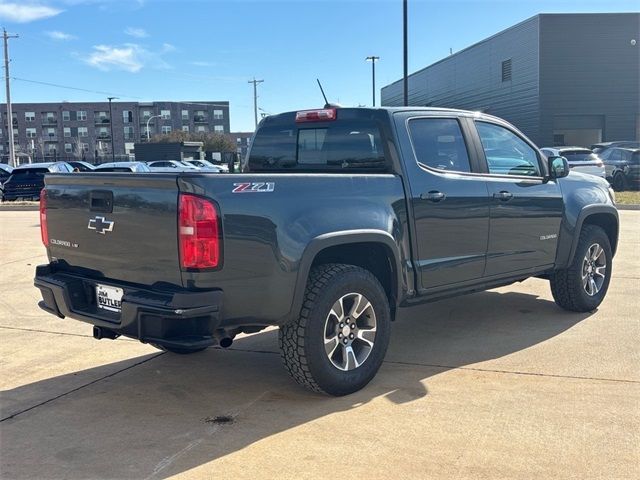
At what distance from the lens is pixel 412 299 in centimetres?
484

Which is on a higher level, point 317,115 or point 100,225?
point 317,115

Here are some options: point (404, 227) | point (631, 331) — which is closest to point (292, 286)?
point (404, 227)

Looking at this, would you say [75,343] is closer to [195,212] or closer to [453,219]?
[195,212]

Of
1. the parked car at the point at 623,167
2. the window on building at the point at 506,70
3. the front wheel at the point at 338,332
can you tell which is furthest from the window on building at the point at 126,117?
A: the front wheel at the point at 338,332

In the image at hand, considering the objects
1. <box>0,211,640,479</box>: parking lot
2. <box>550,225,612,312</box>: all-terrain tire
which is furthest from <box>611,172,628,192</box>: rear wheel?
<box>0,211,640,479</box>: parking lot

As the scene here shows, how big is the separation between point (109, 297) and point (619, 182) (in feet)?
74.0

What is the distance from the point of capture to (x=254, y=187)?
3814mm

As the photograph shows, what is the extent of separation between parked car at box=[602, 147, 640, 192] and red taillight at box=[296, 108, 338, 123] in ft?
66.6

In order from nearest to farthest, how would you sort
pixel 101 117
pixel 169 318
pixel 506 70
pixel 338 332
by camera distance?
pixel 169 318, pixel 338 332, pixel 506 70, pixel 101 117

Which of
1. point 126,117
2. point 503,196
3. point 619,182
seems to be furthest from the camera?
point 126,117

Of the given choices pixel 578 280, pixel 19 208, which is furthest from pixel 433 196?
pixel 19 208

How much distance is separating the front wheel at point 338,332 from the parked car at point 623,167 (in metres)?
20.9

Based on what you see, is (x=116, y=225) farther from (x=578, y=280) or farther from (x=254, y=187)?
(x=578, y=280)

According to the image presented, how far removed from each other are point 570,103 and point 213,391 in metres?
34.5
